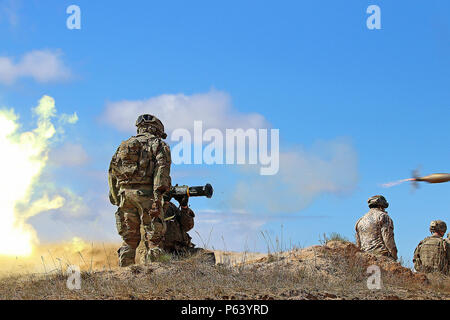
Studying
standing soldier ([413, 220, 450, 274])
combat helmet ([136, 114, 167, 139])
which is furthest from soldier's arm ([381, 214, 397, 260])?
combat helmet ([136, 114, 167, 139])

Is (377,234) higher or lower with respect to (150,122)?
lower

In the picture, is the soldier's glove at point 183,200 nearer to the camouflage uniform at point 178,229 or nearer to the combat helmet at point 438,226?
the camouflage uniform at point 178,229

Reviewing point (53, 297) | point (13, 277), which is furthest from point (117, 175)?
point (53, 297)

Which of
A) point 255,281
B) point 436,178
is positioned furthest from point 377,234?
point 436,178

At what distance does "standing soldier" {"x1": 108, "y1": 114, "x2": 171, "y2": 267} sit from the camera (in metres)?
12.1

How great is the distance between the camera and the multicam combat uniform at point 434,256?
13008mm

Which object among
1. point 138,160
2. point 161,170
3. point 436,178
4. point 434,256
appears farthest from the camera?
point 434,256

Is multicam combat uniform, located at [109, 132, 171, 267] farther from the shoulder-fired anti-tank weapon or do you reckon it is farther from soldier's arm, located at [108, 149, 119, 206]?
the shoulder-fired anti-tank weapon

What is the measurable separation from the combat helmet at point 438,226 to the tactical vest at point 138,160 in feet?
22.3

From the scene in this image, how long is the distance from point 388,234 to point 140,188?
5.38 m

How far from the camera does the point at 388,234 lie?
1162cm

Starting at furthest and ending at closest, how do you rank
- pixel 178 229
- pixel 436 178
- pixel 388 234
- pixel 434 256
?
pixel 434 256, pixel 178 229, pixel 388 234, pixel 436 178

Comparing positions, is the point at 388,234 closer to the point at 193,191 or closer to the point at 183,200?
the point at 193,191

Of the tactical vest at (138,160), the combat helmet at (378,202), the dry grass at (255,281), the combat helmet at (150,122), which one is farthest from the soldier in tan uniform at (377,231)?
the combat helmet at (150,122)
